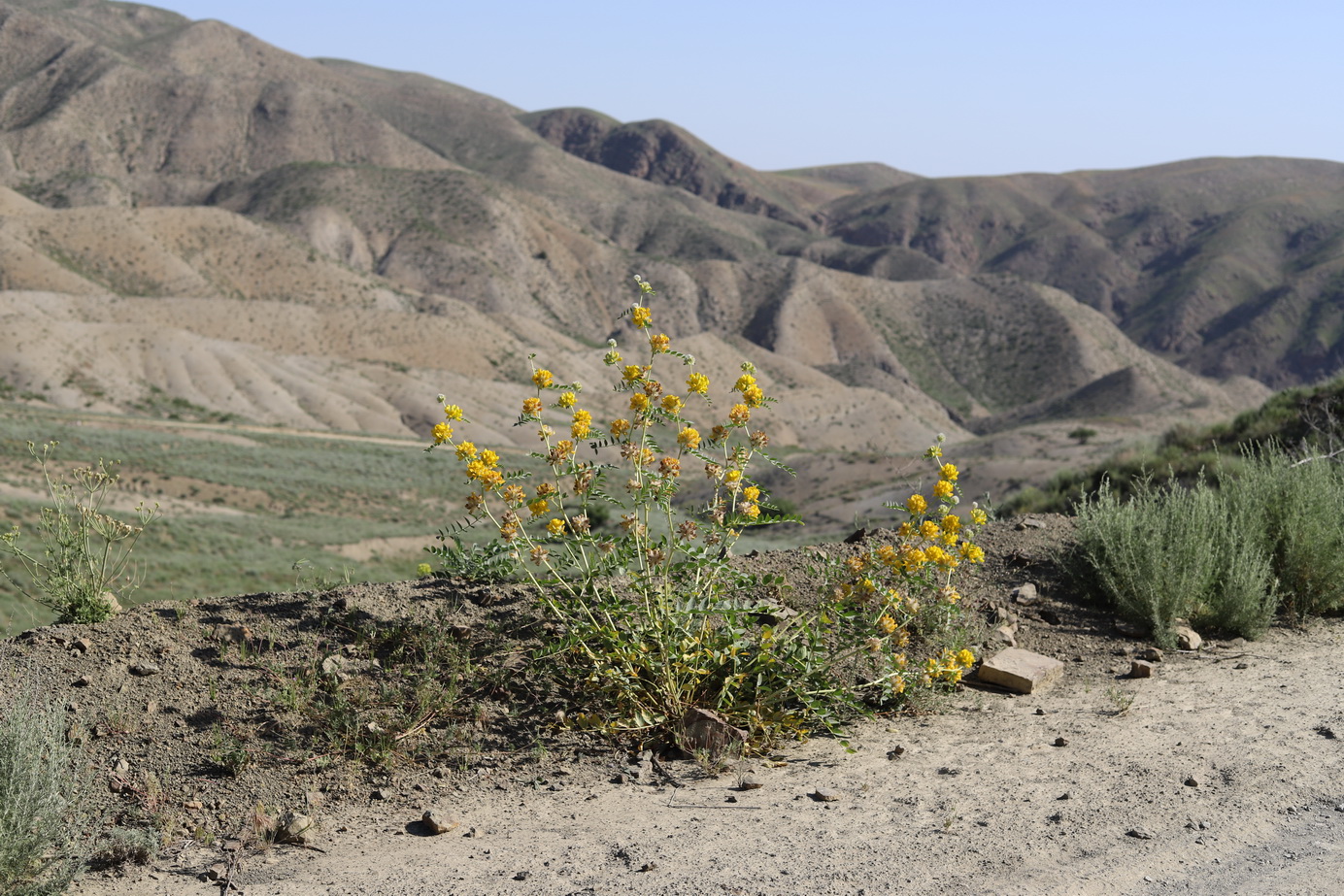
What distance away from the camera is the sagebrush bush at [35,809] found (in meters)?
3.13

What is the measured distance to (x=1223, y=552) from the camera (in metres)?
6.10

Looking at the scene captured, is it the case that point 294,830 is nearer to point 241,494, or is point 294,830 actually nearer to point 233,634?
point 233,634

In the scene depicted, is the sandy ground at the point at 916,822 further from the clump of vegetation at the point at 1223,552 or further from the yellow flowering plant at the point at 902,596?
the clump of vegetation at the point at 1223,552

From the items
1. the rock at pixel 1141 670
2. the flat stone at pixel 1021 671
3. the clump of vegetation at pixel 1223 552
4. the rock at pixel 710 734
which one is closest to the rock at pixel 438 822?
the rock at pixel 710 734

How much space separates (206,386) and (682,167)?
154 metres

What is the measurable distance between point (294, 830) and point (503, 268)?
280 feet

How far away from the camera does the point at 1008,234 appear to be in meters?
157

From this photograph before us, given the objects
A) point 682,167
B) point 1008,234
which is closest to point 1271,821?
point 1008,234

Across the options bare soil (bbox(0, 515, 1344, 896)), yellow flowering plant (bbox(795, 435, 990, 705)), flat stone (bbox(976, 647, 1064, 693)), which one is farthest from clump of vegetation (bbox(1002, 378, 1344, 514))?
bare soil (bbox(0, 515, 1344, 896))

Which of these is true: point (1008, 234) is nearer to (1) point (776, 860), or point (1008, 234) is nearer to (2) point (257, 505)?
(2) point (257, 505)

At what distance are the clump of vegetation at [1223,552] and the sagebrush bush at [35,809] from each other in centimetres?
535

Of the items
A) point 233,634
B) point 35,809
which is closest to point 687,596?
point 233,634

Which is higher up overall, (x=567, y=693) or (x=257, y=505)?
(x=567, y=693)

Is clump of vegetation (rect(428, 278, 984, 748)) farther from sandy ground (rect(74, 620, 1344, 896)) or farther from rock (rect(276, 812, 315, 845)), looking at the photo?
rock (rect(276, 812, 315, 845))
